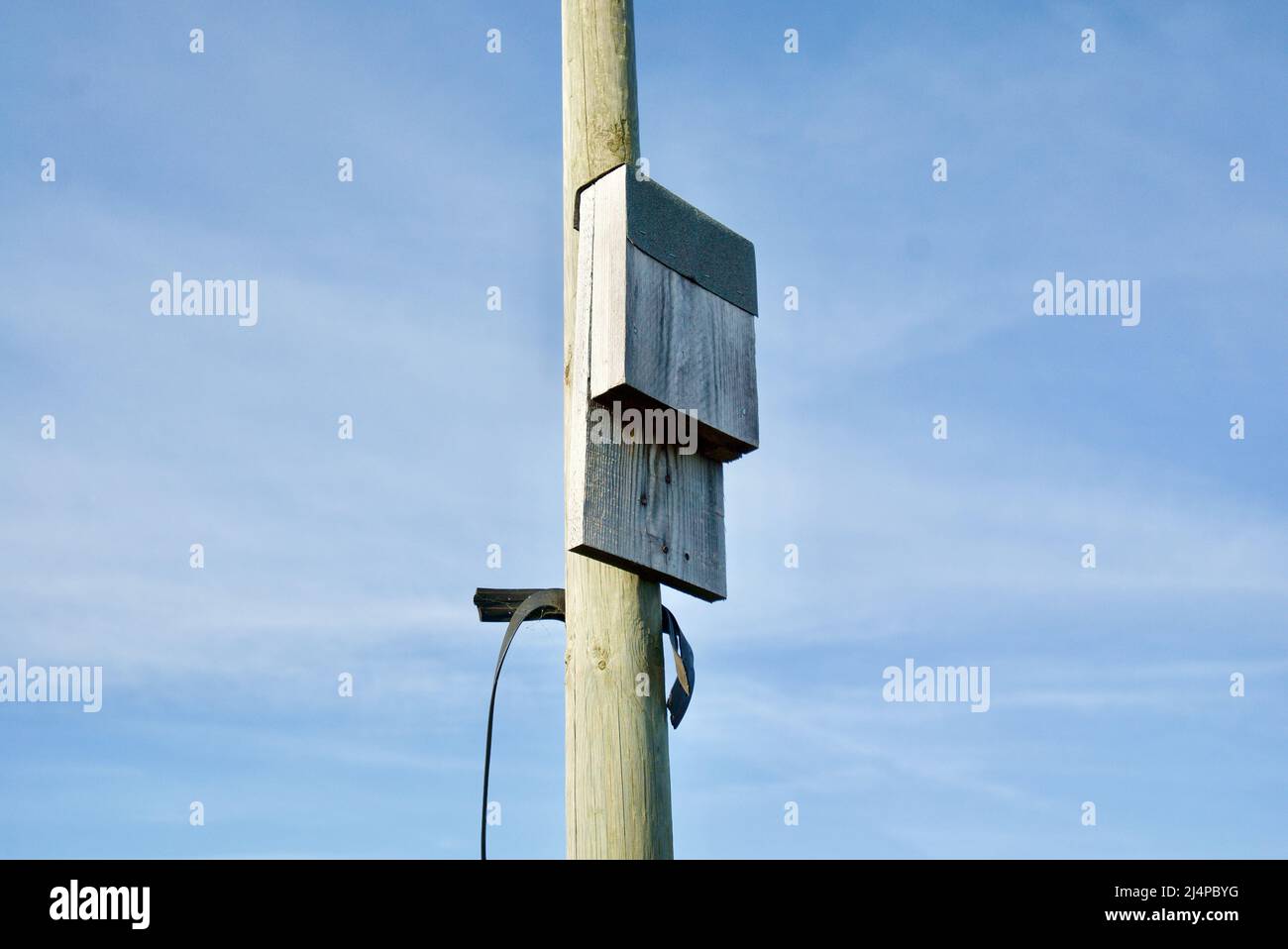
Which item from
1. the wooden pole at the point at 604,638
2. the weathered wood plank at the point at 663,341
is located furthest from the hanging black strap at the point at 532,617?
the weathered wood plank at the point at 663,341

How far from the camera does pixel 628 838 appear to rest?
2.78 metres

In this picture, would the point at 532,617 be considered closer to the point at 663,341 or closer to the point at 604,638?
the point at 604,638

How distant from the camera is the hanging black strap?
9.70 feet

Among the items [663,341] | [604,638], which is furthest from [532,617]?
[663,341]

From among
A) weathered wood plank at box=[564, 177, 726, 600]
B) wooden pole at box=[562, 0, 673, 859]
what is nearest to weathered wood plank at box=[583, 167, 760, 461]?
weathered wood plank at box=[564, 177, 726, 600]

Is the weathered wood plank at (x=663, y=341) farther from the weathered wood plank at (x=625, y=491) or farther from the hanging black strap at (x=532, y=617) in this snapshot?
the hanging black strap at (x=532, y=617)

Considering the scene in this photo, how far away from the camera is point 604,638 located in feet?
9.58

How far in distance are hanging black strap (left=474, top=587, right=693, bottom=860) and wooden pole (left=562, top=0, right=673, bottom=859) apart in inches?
1.5

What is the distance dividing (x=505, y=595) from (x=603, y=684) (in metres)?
0.41

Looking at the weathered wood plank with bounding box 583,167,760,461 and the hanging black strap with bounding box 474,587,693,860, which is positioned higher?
the weathered wood plank with bounding box 583,167,760,461

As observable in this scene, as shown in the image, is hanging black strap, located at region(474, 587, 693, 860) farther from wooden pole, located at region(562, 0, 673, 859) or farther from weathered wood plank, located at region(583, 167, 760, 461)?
weathered wood plank, located at region(583, 167, 760, 461)

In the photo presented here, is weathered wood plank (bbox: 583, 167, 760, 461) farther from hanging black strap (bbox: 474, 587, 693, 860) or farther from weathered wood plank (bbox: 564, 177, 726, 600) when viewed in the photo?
hanging black strap (bbox: 474, 587, 693, 860)
